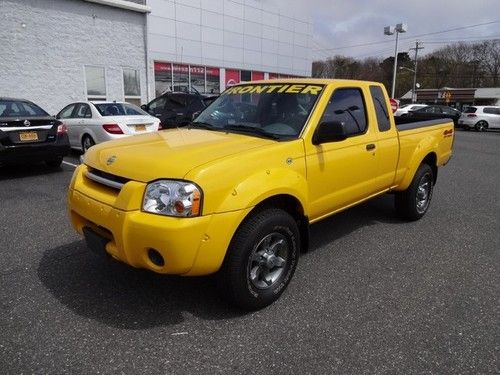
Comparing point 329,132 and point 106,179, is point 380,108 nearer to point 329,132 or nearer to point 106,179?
point 329,132

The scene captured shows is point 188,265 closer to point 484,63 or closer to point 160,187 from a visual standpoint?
point 160,187

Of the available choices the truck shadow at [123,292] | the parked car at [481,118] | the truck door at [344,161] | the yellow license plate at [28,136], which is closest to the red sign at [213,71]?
the parked car at [481,118]

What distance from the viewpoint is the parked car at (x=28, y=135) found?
24.2 feet

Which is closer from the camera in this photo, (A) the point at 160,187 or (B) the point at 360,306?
(A) the point at 160,187

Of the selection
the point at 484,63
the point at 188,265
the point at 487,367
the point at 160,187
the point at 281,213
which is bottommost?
the point at 487,367

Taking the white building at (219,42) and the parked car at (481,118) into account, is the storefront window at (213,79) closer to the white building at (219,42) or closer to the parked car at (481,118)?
the white building at (219,42)

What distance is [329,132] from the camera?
11.5 feet

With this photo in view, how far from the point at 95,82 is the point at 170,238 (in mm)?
17582

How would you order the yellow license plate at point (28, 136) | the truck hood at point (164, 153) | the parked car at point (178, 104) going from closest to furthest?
the truck hood at point (164, 153) < the yellow license plate at point (28, 136) < the parked car at point (178, 104)

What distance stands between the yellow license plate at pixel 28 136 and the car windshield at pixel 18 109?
0.47 meters

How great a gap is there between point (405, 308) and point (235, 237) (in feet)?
5.04

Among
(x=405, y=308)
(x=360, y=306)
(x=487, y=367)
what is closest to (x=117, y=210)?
(x=360, y=306)

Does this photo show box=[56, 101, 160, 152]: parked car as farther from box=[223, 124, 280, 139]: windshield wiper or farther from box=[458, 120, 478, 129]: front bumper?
box=[458, 120, 478, 129]: front bumper

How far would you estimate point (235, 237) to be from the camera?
2969 mm
